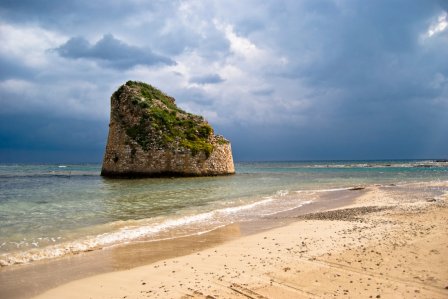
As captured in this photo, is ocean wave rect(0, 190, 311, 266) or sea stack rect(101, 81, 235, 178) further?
sea stack rect(101, 81, 235, 178)

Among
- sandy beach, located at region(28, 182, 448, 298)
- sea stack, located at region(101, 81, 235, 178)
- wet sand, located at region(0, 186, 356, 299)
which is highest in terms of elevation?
sea stack, located at region(101, 81, 235, 178)

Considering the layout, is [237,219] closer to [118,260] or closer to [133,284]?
[118,260]

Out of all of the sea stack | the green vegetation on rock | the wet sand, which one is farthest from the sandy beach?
the green vegetation on rock

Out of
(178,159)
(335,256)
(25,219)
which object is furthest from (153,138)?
(335,256)

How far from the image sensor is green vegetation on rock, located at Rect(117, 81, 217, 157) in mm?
41969

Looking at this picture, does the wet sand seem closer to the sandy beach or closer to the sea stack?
the sandy beach

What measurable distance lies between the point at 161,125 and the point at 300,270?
38.8 metres

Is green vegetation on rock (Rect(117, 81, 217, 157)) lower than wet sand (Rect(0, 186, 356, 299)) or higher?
higher

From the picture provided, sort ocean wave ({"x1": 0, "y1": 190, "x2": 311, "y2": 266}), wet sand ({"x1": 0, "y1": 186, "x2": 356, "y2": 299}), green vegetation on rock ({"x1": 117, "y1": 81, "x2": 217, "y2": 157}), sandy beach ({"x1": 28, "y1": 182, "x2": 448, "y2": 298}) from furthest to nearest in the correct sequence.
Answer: green vegetation on rock ({"x1": 117, "y1": 81, "x2": 217, "y2": 157}), ocean wave ({"x1": 0, "y1": 190, "x2": 311, "y2": 266}), wet sand ({"x1": 0, "y1": 186, "x2": 356, "y2": 299}), sandy beach ({"x1": 28, "y1": 182, "x2": 448, "y2": 298})

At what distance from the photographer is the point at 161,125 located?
142 feet

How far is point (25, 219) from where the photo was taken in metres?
11.4

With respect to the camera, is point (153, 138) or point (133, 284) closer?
point (133, 284)

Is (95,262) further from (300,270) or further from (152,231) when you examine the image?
(300,270)

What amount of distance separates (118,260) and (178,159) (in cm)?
3442
